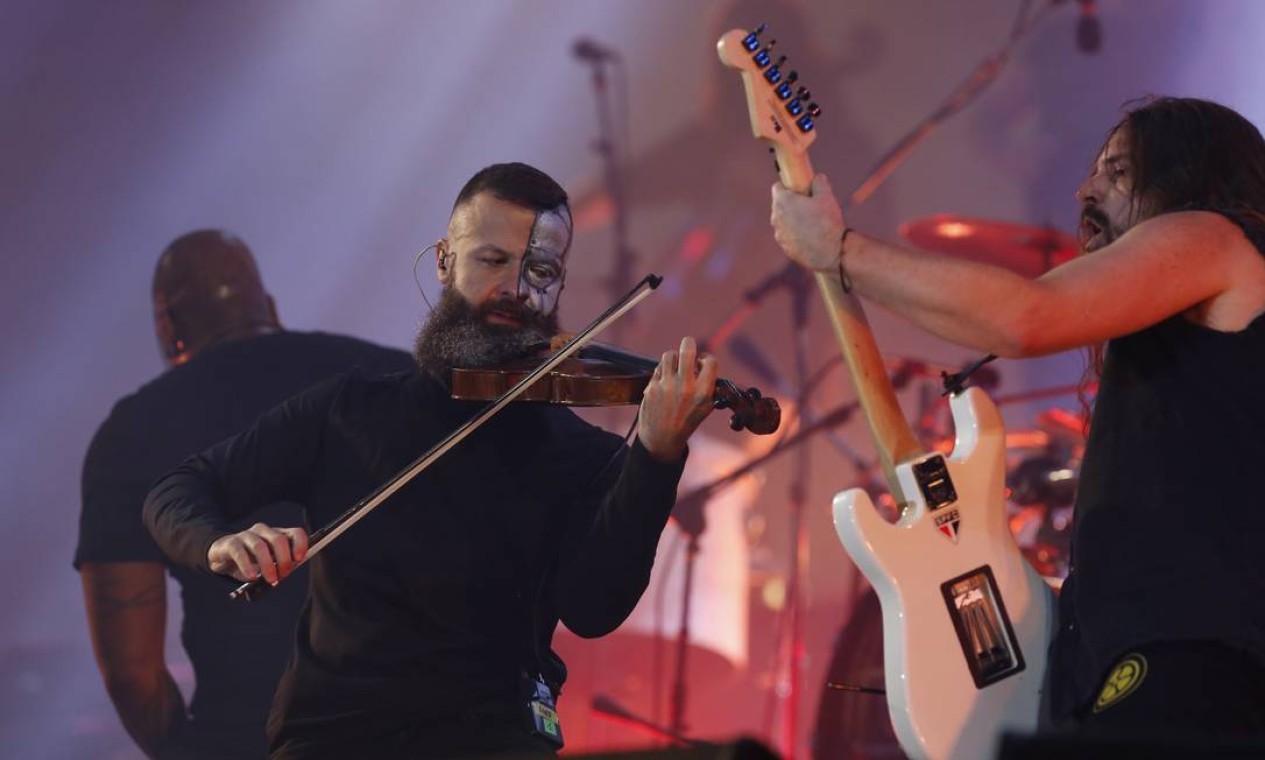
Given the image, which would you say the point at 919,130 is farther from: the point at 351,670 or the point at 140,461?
the point at 351,670

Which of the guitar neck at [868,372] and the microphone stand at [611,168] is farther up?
the microphone stand at [611,168]

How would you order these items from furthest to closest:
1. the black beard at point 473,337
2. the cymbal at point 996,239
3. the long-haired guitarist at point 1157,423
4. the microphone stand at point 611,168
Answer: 1. the microphone stand at point 611,168
2. the cymbal at point 996,239
3. the black beard at point 473,337
4. the long-haired guitarist at point 1157,423

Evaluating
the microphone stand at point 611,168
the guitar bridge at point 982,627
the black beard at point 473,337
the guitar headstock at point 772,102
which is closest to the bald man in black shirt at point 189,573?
the black beard at point 473,337

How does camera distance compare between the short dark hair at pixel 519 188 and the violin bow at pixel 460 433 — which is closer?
the violin bow at pixel 460 433

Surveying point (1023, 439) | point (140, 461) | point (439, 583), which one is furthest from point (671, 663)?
point (439, 583)

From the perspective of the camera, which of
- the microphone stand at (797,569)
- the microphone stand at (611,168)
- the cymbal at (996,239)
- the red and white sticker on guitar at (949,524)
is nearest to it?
the red and white sticker on guitar at (949,524)

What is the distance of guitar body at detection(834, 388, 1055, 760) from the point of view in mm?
2105

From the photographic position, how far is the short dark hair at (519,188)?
2912mm

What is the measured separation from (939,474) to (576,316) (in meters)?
4.45

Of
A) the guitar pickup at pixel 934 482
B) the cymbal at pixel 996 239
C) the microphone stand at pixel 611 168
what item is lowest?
the guitar pickup at pixel 934 482

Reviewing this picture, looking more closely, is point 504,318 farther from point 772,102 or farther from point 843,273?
point 843,273

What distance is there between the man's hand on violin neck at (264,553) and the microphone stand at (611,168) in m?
4.23

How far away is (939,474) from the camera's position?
A: 229cm

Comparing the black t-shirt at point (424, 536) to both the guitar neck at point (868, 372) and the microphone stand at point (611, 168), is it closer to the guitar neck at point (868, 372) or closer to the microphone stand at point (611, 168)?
the guitar neck at point (868, 372)
